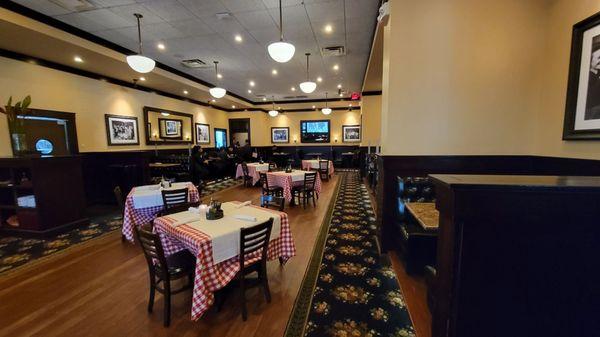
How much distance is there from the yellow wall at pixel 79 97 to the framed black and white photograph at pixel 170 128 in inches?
20.5

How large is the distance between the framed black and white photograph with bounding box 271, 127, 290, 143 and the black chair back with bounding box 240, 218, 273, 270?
39.1ft

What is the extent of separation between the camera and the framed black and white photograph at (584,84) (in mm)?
2049

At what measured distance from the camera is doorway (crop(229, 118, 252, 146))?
43.4ft

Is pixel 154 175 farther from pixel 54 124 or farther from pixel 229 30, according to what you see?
pixel 229 30

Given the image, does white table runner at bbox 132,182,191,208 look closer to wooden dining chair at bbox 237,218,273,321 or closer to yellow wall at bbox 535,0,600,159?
wooden dining chair at bbox 237,218,273,321

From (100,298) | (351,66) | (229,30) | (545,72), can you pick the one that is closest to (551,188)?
(545,72)

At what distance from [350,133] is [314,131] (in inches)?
77.8

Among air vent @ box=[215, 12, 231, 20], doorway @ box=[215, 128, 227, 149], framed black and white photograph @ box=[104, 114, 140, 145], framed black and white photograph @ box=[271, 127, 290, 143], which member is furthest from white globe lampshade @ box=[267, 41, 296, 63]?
framed black and white photograph @ box=[271, 127, 290, 143]

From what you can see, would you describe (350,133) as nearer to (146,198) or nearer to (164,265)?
(146,198)

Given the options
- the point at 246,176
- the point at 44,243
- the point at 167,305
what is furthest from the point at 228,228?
the point at 246,176

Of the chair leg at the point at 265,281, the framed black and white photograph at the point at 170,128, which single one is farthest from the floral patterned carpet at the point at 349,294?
the framed black and white photograph at the point at 170,128

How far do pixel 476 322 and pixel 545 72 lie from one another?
10.3ft

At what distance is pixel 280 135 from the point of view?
14000 millimetres

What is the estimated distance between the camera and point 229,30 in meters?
4.59
